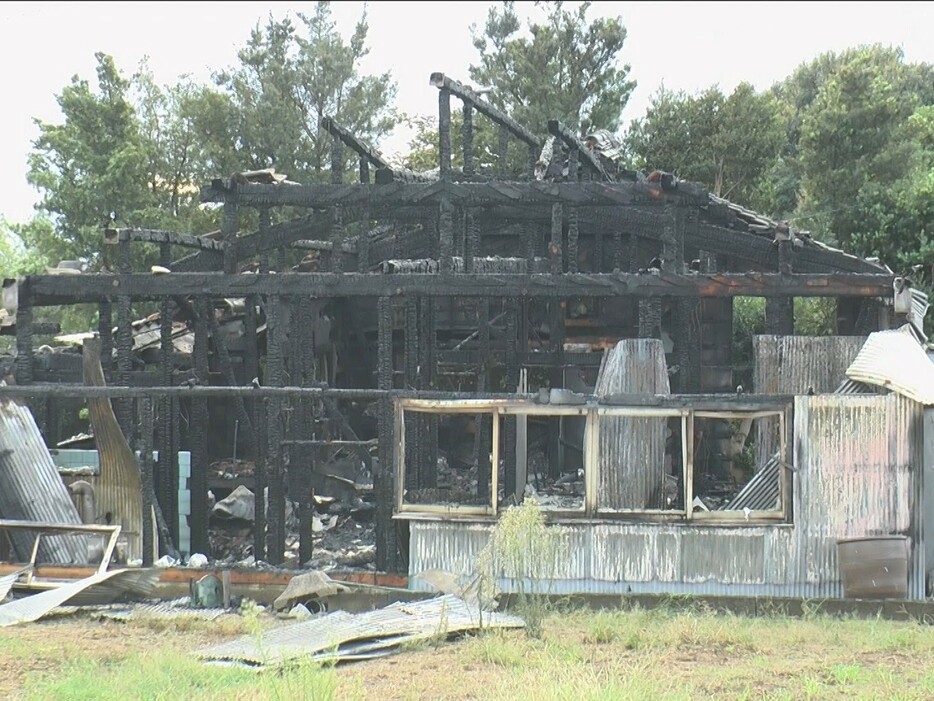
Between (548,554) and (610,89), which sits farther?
(610,89)

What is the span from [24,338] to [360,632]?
6319mm

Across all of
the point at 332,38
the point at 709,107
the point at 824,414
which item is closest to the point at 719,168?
the point at 709,107

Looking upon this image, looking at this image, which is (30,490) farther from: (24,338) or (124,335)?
(124,335)

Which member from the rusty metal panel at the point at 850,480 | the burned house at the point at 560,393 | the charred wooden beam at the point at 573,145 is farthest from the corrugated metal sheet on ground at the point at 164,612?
the charred wooden beam at the point at 573,145

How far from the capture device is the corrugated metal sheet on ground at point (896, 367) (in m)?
11.1

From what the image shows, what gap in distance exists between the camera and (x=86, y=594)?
1191cm

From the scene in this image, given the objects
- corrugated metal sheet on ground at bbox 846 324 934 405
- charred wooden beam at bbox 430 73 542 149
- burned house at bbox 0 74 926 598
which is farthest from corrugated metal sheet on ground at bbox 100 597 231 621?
corrugated metal sheet on ground at bbox 846 324 934 405

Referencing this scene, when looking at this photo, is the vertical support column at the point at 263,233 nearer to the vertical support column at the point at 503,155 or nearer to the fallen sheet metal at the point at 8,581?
the vertical support column at the point at 503,155

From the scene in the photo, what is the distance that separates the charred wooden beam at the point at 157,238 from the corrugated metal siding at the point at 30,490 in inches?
91.0

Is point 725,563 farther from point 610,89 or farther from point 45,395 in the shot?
point 610,89

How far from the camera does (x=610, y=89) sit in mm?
34438

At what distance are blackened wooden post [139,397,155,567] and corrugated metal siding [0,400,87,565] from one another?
0.98m

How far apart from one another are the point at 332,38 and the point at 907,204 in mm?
19831

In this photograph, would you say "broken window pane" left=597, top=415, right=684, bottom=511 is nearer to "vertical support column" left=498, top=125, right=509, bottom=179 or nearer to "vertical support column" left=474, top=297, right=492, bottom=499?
"vertical support column" left=474, top=297, right=492, bottom=499
